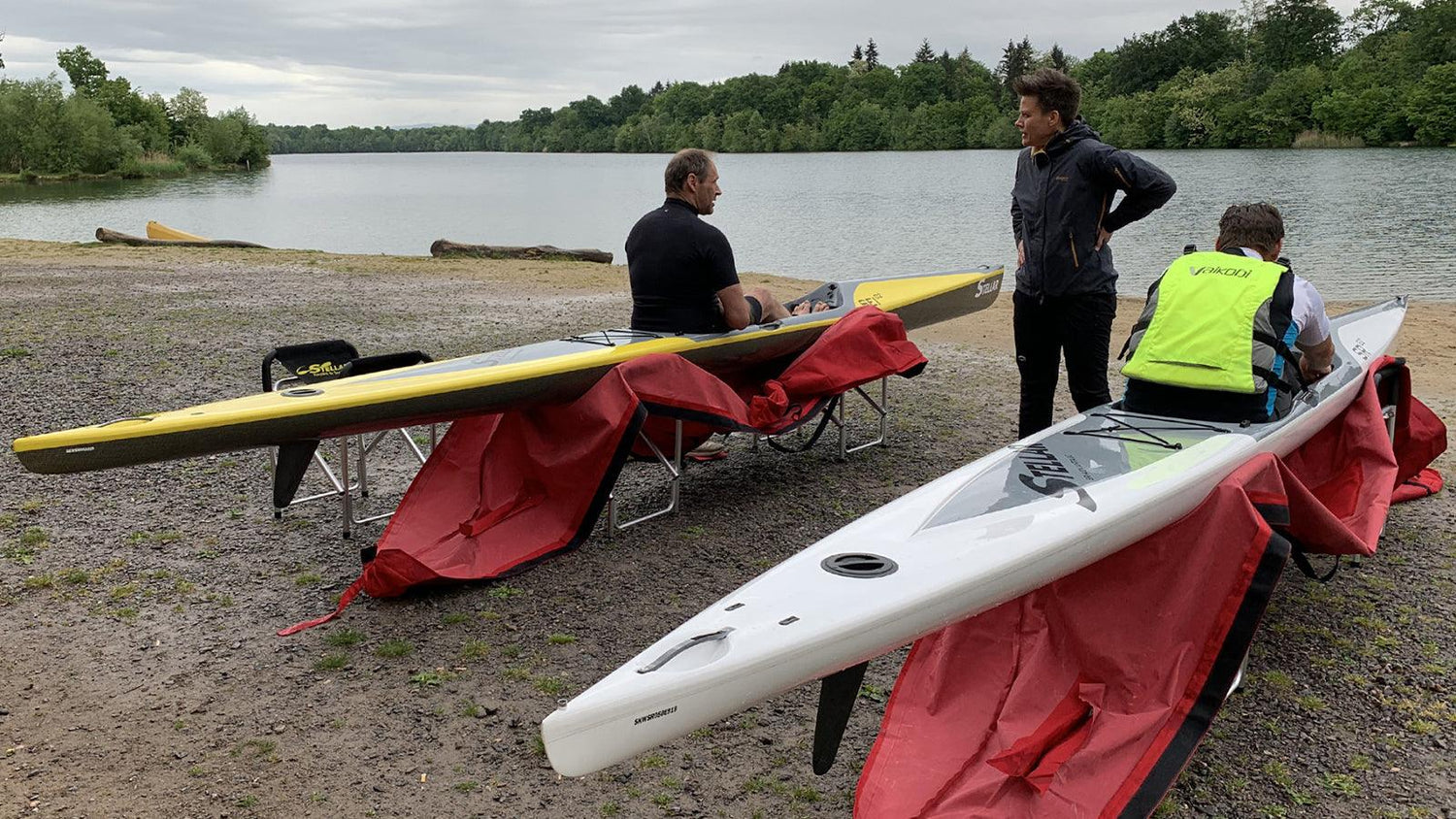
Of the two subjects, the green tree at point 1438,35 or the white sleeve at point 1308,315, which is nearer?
the white sleeve at point 1308,315

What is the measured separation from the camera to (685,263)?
5.25 metres

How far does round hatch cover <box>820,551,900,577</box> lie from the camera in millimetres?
2799

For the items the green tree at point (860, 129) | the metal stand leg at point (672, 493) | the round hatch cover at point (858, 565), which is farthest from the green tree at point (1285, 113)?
the round hatch cover at point (858, 565)

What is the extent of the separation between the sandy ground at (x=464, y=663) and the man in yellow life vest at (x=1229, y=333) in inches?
36.1

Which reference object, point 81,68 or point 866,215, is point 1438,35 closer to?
→ point 866,215

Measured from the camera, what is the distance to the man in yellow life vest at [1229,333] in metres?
3.71

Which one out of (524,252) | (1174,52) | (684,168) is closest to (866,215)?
(524,252)

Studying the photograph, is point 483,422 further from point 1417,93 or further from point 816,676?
point 1417,93

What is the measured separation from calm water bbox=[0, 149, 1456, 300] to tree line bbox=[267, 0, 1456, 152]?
665 centimetres

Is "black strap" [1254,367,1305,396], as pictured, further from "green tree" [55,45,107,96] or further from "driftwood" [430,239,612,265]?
"green tree" [55,45,107,96]

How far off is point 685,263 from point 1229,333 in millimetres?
2585

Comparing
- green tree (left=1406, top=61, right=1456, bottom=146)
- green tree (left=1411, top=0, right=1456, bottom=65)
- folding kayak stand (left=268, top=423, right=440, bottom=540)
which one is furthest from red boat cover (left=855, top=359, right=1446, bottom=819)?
green tree (left=1411, top=0, right=1456, bottom=65)

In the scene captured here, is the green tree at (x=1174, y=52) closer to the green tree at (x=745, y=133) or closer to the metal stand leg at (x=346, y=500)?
the green tree at (x=745, y=133)

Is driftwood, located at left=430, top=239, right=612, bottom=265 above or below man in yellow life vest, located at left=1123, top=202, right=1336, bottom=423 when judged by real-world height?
below
